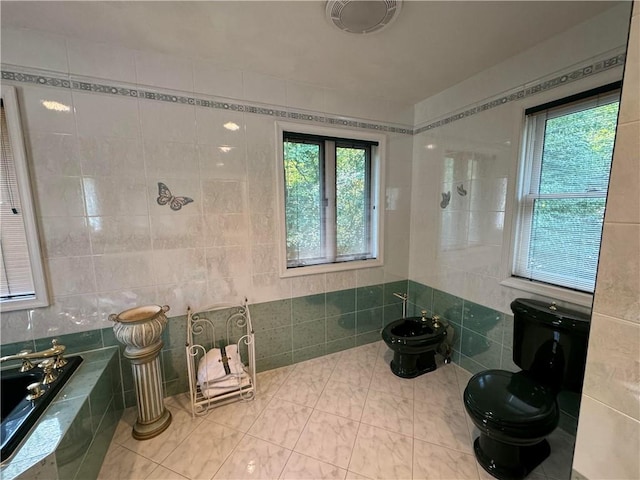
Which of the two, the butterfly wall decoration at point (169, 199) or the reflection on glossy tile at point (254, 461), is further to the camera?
the butterfly wall decoration at point (169, 199)

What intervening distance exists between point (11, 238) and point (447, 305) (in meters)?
2.96

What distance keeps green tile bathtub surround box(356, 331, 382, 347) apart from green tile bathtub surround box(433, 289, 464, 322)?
0.60 meters

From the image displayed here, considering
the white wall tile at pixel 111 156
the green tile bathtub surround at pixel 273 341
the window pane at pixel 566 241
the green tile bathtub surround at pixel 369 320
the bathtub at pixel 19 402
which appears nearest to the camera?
the bathtub at pixel 19 402

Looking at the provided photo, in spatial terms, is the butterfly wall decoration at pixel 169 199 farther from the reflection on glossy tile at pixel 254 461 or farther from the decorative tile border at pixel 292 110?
the reflection on glossy tile at pixel 254 461

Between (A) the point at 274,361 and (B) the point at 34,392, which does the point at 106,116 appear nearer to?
(B) the point at 34,392

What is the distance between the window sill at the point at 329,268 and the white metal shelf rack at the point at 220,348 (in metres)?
0.41

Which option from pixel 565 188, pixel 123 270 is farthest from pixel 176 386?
pixel 565 188

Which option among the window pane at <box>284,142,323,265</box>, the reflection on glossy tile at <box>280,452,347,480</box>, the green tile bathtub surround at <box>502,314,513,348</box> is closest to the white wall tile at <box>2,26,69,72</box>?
the window pane at <box>284,142,323,265</box>

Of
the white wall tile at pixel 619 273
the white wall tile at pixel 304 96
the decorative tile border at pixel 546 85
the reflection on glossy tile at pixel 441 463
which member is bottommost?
the reflection on glossy tile at pixel 441 463

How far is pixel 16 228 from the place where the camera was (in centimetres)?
146

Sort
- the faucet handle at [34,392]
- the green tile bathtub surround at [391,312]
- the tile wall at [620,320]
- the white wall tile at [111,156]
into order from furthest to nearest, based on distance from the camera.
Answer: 1. the green tile bathtub surround at [391,312]
2. the white wall tile at [111,156]
3. the faucet handle at [34,392]
4. the tile wall at [620,320]

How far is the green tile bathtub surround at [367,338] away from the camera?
2.55 meters

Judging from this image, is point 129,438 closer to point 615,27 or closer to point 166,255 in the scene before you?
point 166,255

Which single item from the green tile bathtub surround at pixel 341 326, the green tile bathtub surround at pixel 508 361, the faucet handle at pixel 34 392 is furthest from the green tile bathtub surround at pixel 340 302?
the faucet handle at pixel 34 392
